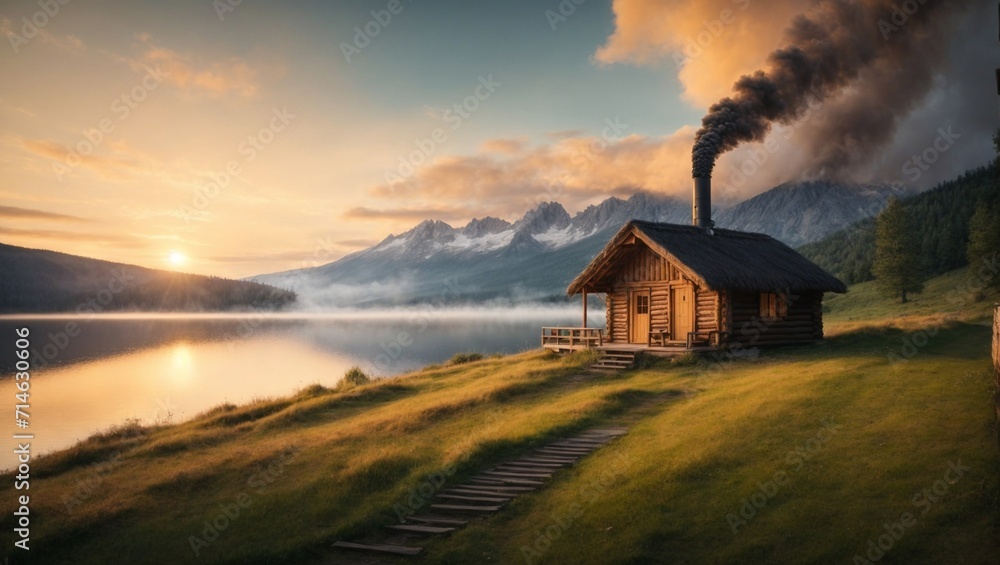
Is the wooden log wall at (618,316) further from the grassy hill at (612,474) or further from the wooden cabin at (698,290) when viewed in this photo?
the grassy hill at (612,474)

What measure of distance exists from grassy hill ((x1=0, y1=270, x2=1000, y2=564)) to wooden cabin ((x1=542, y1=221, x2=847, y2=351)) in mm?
5536

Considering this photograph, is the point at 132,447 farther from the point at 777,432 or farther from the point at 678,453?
the point at 777,432

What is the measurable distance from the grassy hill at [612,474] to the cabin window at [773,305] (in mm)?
6952

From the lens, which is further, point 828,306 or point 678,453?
point 828,306

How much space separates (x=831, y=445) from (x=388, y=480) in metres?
10.1

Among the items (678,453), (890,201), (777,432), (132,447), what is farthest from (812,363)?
(890,201)

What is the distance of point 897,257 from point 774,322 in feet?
143

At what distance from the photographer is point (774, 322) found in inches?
1223

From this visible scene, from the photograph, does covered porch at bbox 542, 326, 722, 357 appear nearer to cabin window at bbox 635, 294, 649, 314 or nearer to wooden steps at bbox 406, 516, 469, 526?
cabin window at bbox 635, 294, 649, 314

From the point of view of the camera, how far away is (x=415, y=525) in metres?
12.2

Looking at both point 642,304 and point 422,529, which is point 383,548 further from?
point 642,304

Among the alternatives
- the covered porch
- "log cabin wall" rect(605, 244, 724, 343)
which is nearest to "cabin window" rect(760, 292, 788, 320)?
"log cabin wall" rect(605, 244, 724, 343)

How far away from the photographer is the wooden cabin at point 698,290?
29141 mm

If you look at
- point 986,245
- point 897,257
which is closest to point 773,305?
point 986,245
